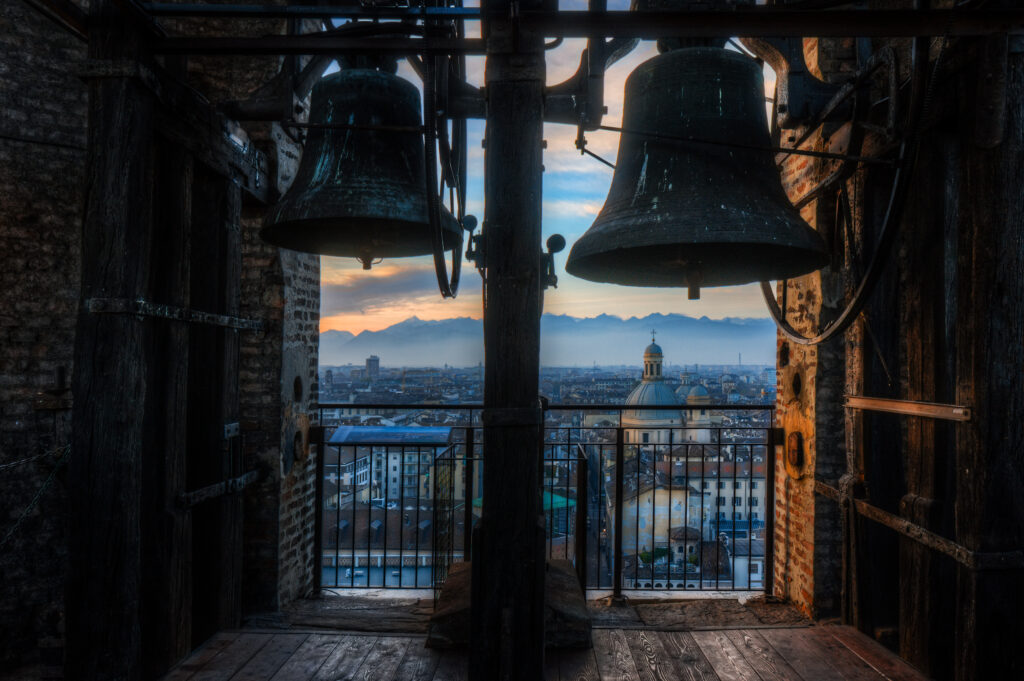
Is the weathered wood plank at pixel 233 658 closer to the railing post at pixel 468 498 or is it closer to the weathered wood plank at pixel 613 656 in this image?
the railing post at pixel 468 498

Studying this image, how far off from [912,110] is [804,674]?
7.66 feet

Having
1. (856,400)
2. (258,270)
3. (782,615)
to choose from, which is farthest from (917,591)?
(258,270)

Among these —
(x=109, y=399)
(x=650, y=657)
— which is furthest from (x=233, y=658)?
(x=650, y=657)

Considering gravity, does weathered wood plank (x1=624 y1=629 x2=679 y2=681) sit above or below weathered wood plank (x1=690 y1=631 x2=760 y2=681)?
below

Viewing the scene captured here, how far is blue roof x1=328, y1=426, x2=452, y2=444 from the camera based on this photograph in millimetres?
4504

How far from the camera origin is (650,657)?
261cm

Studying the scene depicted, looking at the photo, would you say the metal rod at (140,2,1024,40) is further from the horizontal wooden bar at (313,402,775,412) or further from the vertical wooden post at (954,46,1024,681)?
the horizontal wooden bar at (313,402,775,412)

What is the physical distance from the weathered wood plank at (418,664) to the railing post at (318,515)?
1.98 meters

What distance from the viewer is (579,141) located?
2.48 metres

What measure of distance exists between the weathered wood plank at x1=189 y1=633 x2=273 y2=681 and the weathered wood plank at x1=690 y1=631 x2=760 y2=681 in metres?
2.06

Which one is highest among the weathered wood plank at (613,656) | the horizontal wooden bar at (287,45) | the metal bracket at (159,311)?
the horizontal wooden bar at (287,45)

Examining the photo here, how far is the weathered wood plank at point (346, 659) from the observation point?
2.43 m

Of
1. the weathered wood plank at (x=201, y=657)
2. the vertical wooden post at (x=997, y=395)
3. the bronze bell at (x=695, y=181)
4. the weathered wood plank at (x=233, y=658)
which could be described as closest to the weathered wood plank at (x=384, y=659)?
the weathered wood plank at (x=233, y=658)

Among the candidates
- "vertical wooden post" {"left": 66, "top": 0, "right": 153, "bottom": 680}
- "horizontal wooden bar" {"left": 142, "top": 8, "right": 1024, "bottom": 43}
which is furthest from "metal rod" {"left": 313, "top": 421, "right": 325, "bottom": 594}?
"horizontal wooden bar" {"left": 142, "top": 8, "right": 1024, "bottom": 43}
